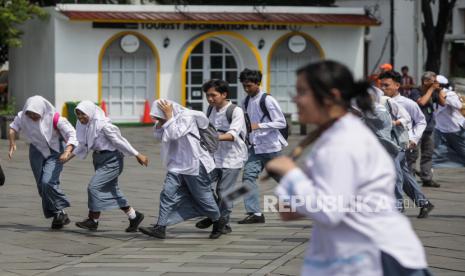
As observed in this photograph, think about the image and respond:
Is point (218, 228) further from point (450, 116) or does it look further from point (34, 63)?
point (34, 63)

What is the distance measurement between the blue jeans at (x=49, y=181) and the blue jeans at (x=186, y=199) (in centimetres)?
133

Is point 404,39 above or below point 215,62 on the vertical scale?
above

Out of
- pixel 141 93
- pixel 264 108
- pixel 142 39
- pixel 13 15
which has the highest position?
pixel 13 15

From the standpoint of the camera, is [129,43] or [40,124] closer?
[40,124]

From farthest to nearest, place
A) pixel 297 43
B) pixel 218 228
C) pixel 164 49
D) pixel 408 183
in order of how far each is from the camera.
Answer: pixel 297 43
pixel 164 49
pixel 408 183
pixel 218 228

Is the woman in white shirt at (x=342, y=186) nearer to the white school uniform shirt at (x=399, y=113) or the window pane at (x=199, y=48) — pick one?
the white school uniform shirt at (x=399, y=113)

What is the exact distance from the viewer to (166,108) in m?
10.5

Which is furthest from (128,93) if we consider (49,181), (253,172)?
(49,181)

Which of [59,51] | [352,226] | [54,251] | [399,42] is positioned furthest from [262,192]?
[399,42]

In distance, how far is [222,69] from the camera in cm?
3197

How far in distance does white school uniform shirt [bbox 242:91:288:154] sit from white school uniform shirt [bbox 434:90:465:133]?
243cm

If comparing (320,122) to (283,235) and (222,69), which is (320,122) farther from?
(222,69)

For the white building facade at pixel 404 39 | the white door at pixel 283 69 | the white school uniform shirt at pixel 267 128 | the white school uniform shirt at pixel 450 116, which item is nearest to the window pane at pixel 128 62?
the white door at pixel 283 69

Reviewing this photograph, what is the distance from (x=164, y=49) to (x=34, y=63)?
12.7 feet
